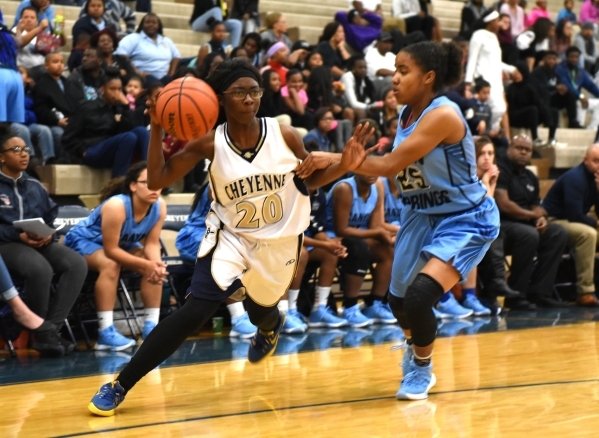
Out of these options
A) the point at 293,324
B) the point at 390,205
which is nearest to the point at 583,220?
the point at 390,205

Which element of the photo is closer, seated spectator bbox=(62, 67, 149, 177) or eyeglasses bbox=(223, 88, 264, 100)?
eyeglasses bbox=(223, 88, 264, 100)

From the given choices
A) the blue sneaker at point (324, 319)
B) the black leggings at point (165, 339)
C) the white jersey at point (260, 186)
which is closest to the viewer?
the black leggings at point (165, 339)

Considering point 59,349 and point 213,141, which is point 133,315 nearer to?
point 59,349

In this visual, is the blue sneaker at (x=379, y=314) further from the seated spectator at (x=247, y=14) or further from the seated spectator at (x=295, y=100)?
the seated spectator at (x=247, y=14)

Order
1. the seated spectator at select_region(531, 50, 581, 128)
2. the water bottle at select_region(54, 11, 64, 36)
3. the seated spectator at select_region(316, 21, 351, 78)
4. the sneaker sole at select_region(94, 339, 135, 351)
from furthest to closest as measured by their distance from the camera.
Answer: the seated spectator at select_region(531, 50, 581, 128)
the seated spectator at select_region(316, 21, 351, 78)
the water bottle at select_region(54, 11, 64, 36)
the sneaker sole at select_region(94, 339, 135, 351)

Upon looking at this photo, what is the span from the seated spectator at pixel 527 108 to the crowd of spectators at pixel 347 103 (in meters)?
0.02

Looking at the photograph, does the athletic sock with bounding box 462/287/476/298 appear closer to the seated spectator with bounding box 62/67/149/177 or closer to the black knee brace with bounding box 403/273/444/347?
the seated spectator with bounding box 62/67/149/177

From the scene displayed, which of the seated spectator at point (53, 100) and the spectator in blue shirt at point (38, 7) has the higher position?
the spectator in blue shirt at point (38, 7)

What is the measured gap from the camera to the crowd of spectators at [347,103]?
827 centimetres

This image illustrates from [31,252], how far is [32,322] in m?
0.51

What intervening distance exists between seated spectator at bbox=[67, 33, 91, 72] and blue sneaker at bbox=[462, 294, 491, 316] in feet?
16.1

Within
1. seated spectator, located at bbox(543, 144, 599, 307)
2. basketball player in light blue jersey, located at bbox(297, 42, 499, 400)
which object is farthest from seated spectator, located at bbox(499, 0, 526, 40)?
basketball player in light blue jersey, located at bbox(297, 42, 499, 400)

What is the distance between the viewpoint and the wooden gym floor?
13.1ft

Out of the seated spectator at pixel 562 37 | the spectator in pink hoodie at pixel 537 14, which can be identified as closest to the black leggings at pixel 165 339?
the seated spectator at pixel 562 37
